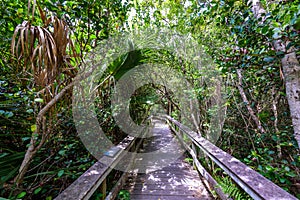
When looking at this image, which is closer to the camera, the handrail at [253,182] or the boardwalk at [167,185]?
the handrail at [253,182]

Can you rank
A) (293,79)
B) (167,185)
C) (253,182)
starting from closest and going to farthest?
(253,182)
(293,79)
(167,185)

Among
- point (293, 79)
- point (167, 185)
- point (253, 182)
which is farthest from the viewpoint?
point (167, 185)

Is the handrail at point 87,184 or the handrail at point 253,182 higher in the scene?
the handrail at point 253,182

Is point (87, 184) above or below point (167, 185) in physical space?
above

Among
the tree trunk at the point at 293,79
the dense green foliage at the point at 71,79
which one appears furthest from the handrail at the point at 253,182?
the tree trunk at the point at 293,79

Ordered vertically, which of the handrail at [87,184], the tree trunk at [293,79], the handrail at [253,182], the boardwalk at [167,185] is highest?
the tree trunk at [293,79]

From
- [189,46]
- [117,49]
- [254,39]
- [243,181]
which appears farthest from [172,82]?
[243,181]

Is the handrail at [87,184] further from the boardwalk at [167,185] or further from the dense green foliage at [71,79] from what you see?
the boardwalk at [167,185]

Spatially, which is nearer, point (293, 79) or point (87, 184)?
point (87, 184)

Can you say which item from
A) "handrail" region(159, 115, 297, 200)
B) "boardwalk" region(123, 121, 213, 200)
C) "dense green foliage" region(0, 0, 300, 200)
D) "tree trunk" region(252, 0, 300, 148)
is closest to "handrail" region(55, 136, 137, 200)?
"dense green foliage" region(0, 0, 300, 200)

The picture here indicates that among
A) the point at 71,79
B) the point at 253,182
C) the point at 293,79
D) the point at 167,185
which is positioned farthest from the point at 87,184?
the point at 293,79

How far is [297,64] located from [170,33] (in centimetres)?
341

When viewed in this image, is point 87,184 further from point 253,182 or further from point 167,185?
point 167,185

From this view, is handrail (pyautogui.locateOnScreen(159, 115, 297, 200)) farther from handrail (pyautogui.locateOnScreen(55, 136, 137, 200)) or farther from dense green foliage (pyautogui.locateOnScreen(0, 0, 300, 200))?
handrail (pyautogui.locateOnScreen(55, 136, 137, 200))
